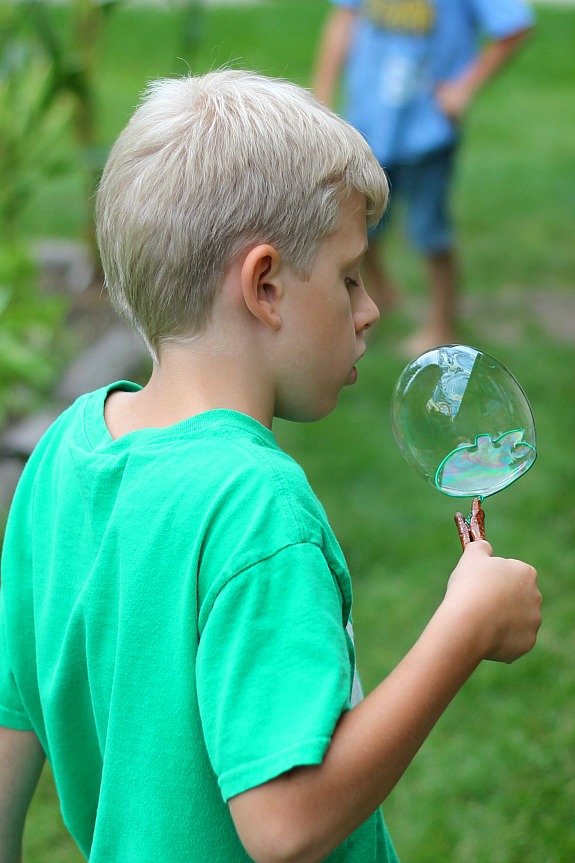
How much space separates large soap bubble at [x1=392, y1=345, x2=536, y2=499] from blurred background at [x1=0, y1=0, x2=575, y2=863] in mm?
601

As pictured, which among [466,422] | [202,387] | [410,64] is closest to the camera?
[202,387]

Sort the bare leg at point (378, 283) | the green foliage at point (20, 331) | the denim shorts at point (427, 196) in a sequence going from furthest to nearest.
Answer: the bare leg at point (378, 283)
the denim shorts at point (427, 196)
the green foliage at point (20, 331)

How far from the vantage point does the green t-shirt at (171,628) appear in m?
1.17

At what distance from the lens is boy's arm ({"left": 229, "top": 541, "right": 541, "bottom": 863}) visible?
115 centimetres

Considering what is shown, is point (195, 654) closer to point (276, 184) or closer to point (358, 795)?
point (358, 795)

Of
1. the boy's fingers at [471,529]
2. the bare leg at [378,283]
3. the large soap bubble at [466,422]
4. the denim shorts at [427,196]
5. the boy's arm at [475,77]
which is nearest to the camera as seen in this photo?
the boy's fingers at [471,529]

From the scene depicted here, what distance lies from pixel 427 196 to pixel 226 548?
169 inches

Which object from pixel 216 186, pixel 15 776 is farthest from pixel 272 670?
pixel 15 776

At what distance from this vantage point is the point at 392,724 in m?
1.21

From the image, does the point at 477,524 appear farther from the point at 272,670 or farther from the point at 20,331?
the point at 20,331

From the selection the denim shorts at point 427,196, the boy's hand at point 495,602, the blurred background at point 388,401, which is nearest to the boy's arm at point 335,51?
the denim shorts at point 427,196

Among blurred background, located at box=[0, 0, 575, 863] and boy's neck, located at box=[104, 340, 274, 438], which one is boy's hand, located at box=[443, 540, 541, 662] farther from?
blurred background, located at box=[0, 0, 575, 863]

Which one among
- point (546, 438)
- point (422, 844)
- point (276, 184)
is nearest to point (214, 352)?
point (276, 184)

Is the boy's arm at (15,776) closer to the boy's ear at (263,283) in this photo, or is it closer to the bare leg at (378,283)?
the boy's ear at (263,283)
